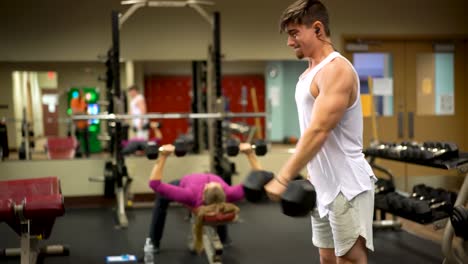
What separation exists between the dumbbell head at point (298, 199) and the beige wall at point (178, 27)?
4422 millimetres

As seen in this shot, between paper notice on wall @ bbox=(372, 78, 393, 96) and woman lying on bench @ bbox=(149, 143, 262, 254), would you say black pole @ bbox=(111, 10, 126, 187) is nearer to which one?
woman lying on bench @ bbox=(149, 143, 262, 254)

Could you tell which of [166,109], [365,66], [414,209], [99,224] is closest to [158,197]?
[99,224]

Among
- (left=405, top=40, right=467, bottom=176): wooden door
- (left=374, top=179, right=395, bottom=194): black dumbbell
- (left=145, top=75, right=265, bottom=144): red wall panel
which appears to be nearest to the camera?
(left=374, top=179, right=395, bottom=194): black dumbbell

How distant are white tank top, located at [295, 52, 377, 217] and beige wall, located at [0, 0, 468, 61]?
420cm

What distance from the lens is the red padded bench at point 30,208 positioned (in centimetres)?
293

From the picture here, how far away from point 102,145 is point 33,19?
149cm

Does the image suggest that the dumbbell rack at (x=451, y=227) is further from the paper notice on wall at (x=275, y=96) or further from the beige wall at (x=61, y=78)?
the paper notice on wall at (x=275, y=96)

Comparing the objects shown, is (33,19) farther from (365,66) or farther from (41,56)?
(365,66)

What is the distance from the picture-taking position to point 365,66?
6102mm

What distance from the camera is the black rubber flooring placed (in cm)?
362

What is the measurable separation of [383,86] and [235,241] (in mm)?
2951

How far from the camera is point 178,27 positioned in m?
5.77

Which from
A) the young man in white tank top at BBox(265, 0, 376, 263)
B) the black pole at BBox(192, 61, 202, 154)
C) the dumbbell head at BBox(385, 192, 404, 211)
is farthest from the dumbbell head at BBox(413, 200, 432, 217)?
the black pole at BBox(192, 61, 202, 154)

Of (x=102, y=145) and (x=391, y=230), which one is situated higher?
(x=102, y=145)
